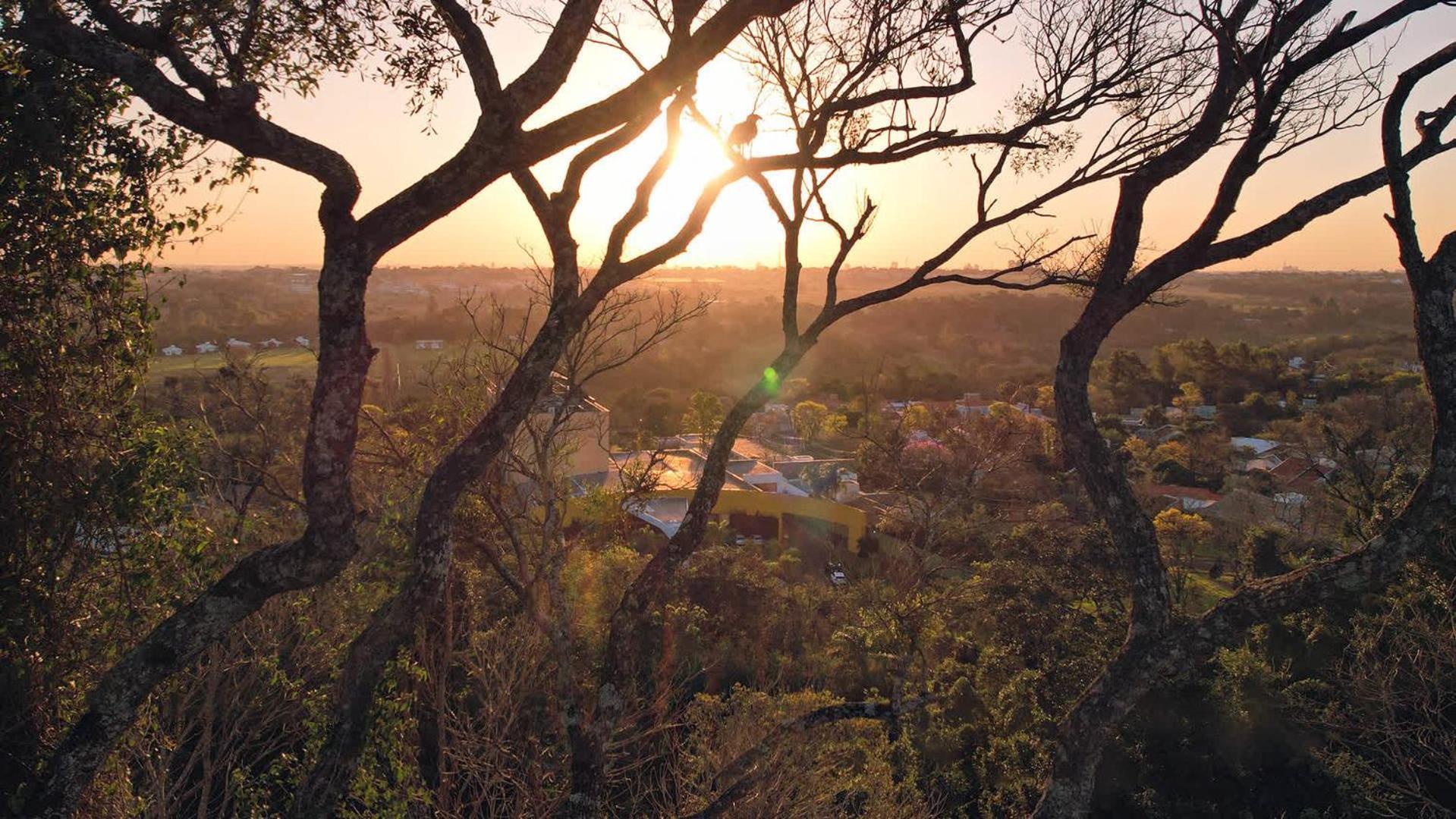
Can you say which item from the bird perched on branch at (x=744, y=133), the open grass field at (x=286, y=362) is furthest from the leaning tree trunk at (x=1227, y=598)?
the open grass field at (x=286, y=362)

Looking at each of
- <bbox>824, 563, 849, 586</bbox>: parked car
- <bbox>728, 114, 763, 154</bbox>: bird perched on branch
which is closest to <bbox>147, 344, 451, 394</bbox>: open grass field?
<bbox>824, 563, 849, 586</bbox>: parked car

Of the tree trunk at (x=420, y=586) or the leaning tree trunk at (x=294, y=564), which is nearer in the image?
the leaning tree trunk at (x=294, y=564)

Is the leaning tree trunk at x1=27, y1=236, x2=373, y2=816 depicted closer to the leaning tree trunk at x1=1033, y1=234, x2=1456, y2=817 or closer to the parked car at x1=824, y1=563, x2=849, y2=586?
the leaning tree trunk at x1=1033, y1=234, x2=1456, y2=817

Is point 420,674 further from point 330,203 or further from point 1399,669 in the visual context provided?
point 1399,669

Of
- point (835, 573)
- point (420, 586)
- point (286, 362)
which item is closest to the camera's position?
point (420, 586)

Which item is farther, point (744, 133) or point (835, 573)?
point (835, 573)

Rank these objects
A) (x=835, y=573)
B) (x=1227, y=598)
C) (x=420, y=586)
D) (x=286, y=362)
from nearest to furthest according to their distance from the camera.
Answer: (x=420, y=586) < (x=1227, y=598) < (x=835, y=573) < (x=286, y=362)

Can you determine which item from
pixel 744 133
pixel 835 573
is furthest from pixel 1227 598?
pixel 835 573

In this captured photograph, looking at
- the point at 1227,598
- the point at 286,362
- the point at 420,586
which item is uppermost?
the point at 420,586

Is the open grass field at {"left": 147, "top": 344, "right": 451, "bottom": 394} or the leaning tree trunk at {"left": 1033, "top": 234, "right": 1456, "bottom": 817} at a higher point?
the leaning tree trunk at {"left": 1033, "top": 234, "right": 1456, "bottom": 817}

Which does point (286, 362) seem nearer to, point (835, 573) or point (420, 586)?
point (835, 573)

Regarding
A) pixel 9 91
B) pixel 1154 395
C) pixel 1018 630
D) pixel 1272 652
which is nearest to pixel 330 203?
pixel 9 91

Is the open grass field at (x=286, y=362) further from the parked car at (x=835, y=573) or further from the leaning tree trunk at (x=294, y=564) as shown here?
the leaning tree trunk at (x=294, y=564)

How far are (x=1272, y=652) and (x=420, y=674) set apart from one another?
1047 centimetres
